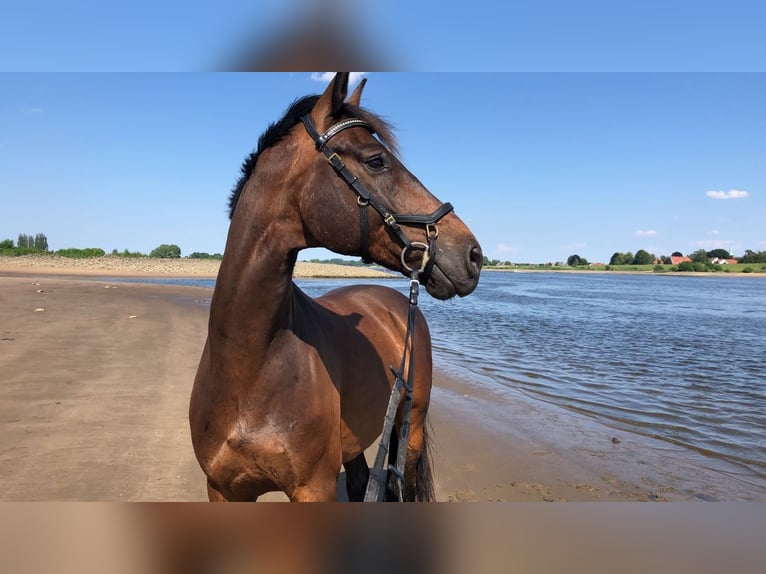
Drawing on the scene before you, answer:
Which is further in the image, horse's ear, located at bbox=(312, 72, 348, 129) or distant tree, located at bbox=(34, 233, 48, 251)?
distant tree, located at bbox=(34, 233, 48, 251)

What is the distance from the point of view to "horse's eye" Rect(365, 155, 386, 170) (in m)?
1.87

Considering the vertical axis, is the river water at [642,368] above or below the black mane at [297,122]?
below

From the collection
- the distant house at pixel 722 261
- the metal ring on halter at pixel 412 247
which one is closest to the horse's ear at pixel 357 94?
the metal ring on halter at pixel 412 247

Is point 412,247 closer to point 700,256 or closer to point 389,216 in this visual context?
point 389,216

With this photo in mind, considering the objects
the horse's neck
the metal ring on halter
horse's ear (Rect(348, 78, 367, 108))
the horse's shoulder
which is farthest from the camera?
the horse's shoulder

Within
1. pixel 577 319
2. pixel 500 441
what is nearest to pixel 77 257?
pixel 577 319

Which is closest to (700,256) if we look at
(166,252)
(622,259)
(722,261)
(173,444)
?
(722,261)

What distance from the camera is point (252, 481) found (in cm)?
204

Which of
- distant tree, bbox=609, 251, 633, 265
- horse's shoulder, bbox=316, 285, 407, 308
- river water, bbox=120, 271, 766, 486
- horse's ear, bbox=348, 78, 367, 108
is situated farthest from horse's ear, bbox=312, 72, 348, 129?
distant tree, bbox=609, 251, 633, 265

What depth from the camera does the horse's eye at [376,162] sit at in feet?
6.13

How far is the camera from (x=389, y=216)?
183cm

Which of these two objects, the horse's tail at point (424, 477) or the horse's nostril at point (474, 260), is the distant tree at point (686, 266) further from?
the horse's nostril at point (474, 260)

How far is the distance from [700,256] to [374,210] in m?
105

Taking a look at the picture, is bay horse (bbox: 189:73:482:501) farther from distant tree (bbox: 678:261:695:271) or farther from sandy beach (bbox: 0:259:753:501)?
distant tree (bbox: 678:261:695:271)
